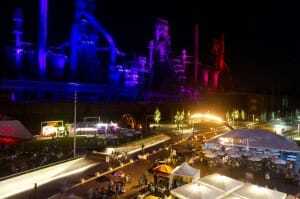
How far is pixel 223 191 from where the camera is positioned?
16.8m

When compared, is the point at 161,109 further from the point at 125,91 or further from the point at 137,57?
the point at 137,57

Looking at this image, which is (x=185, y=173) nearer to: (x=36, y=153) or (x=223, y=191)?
(x=223, y=191)

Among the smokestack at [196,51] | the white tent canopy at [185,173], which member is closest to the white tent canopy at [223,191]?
the white tent canopy at [185,173]

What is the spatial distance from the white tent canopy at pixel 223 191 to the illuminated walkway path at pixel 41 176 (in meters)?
8.64

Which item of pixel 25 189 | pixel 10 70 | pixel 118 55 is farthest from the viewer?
pixel 118 55

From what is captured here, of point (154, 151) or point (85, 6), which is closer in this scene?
point (154, 151)

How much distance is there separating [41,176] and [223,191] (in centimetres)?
1136

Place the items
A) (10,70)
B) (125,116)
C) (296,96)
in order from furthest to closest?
(296,96), (10,70), (125,116)

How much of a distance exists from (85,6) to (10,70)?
22.3 meters

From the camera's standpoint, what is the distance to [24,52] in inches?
2372

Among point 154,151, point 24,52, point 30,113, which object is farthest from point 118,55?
point 154,151

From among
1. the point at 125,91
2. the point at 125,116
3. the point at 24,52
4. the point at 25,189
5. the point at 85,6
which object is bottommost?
the point at 25,189

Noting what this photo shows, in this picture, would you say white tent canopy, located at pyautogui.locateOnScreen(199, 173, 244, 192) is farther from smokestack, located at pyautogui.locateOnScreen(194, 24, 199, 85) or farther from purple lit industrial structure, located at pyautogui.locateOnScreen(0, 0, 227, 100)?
smokestack, located at pyautogui.locateOnScreen(194, 24, 199, 85)

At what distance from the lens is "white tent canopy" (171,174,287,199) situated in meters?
16.1
